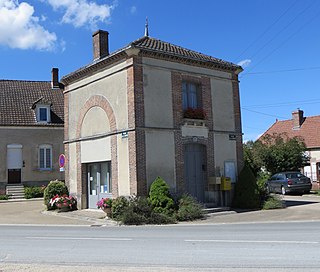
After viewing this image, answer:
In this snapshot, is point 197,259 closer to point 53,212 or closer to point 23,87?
point 53,212

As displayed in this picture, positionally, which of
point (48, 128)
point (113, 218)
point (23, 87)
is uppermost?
point (23, 87)

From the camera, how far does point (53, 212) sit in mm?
20734

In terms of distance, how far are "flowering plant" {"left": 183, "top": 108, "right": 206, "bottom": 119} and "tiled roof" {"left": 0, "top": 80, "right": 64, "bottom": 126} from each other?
16918 mm

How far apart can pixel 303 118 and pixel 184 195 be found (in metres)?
29.5

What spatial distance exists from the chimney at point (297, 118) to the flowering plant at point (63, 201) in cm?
2851

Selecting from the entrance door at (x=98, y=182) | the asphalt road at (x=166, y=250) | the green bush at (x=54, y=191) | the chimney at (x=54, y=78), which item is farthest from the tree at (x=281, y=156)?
the asphalt road at (x=166, y=250)

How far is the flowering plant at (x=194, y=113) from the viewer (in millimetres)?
19766

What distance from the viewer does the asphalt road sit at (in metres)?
7.59

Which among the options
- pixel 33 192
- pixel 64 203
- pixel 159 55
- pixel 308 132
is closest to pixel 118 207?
pixel 64 203

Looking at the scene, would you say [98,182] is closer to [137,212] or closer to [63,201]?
[63,201]

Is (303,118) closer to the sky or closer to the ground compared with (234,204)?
closer to the sky

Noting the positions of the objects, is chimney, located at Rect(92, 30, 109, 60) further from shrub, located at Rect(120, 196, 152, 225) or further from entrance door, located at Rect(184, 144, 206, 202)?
shrub, located at Rect(120, 196, 152, 225)

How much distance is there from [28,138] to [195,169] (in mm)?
17580

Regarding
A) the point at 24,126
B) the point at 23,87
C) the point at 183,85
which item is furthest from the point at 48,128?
the point at 183,85
